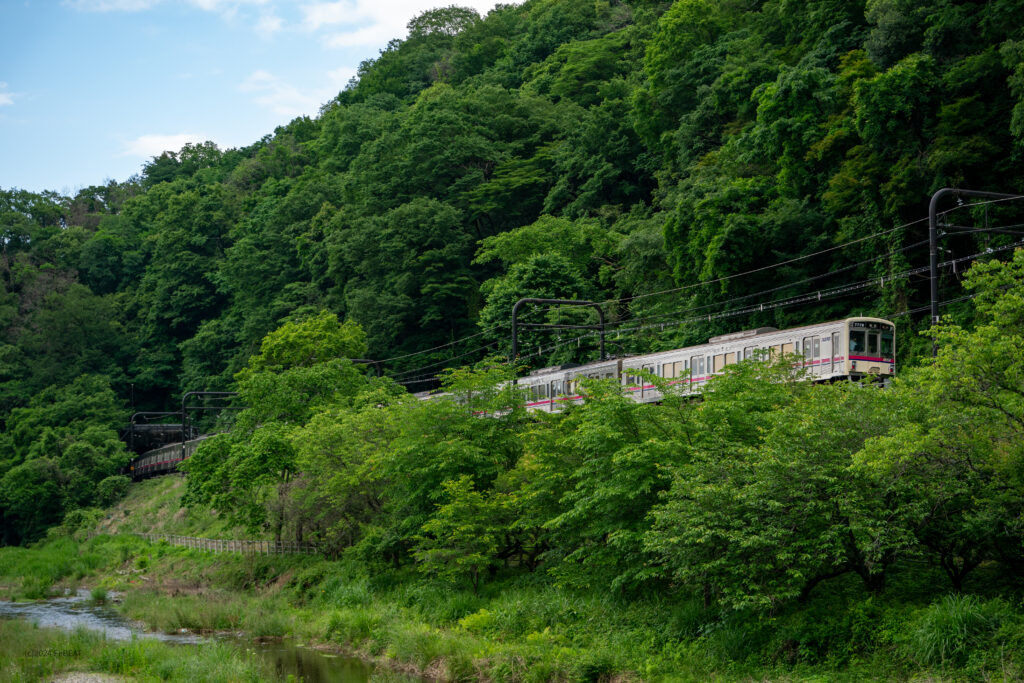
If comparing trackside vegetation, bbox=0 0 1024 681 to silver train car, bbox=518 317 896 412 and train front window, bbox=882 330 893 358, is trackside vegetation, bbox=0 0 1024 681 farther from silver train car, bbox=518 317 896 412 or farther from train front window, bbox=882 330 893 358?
silver train car, bbox=518 317 896 412

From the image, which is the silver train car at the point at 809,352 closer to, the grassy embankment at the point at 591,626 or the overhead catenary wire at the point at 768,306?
the overhead catenary wire at the point at 768,306

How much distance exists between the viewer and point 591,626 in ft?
86.9

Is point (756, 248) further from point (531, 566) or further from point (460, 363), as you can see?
point (460, 363)

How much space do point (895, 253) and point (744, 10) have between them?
3875 centimetres

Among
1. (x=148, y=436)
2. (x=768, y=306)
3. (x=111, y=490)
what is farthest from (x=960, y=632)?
(x=148, y=436)

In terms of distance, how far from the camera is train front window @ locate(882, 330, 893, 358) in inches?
1433

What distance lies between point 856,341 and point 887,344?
1.69 meters

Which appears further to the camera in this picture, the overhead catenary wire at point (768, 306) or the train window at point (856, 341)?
the overhead catenary wire at point (768, 306)

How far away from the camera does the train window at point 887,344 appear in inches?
1433

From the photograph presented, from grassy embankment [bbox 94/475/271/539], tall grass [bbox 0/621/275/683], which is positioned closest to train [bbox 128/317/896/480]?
tall grass [bbox 0/621/275/683]

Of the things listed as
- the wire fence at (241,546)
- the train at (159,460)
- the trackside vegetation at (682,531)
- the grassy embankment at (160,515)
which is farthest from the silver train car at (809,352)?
the train at (159,460)

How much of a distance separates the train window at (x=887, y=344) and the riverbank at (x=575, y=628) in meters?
15.4

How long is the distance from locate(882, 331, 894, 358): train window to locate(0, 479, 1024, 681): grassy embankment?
604 inches

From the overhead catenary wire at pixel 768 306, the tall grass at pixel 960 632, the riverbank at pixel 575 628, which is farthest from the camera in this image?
the overhead catenary wire at pixel 768 306
